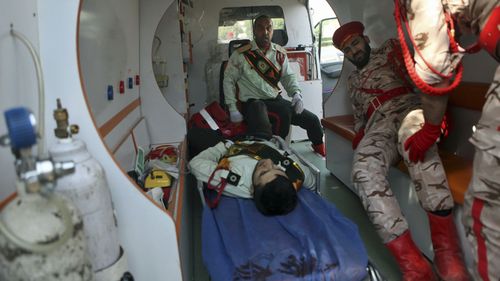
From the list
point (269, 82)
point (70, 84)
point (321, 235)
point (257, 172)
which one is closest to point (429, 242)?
point (321, 235)

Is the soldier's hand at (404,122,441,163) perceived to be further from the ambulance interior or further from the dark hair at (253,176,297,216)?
the dark hair at (253,176,297,216)

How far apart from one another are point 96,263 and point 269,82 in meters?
3.58

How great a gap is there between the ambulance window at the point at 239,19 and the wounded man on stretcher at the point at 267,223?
10.9 ft

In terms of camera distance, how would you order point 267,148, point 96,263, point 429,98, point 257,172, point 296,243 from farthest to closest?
point 267,148 < point 257,172 < point 296,243 < point 429,98 < point 96,263

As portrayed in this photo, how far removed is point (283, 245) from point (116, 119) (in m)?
1.39

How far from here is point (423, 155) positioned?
2.15 metres

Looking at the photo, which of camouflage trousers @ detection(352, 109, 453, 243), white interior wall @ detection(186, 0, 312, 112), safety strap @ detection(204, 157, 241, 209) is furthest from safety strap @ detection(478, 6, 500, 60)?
white interior wall @ detection(186, 0, 312, 112)

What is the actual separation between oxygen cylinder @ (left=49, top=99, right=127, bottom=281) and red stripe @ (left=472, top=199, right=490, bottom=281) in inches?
55.4

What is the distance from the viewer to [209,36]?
594cm

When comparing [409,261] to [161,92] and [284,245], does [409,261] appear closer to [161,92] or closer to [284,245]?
[284,245]

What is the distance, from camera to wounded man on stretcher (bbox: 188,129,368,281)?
72.2 inches

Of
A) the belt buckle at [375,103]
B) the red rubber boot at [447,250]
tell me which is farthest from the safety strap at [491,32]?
the belt buckle at [375,103]

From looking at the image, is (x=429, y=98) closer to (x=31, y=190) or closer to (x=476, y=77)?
(x=476, y=77)

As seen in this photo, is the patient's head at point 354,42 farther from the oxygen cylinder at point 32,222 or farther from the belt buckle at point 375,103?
the oxygen cylinder at point 32,222
